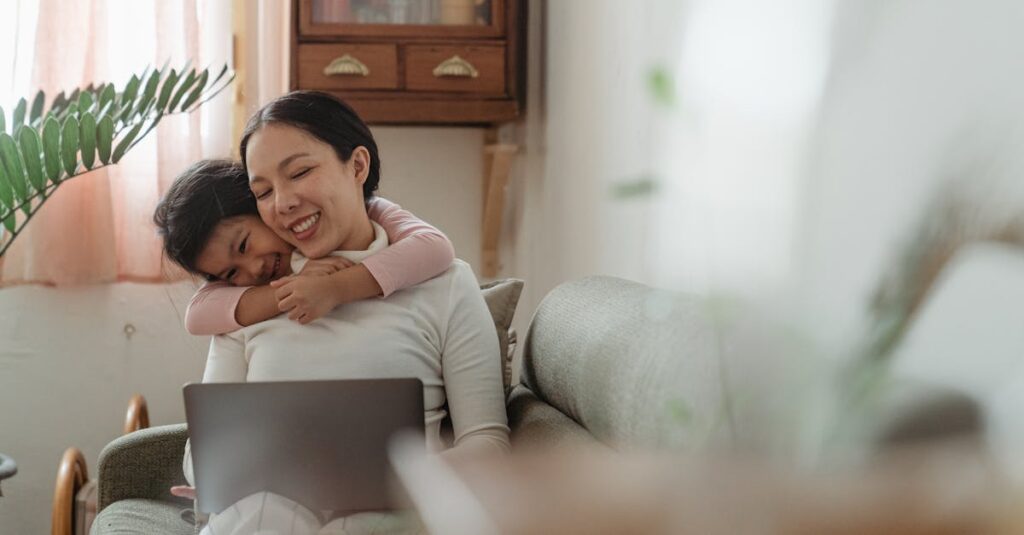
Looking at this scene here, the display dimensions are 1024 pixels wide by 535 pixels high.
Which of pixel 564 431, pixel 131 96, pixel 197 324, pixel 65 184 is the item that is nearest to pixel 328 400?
pixel 564 431

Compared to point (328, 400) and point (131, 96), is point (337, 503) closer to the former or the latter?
point (328, 400)

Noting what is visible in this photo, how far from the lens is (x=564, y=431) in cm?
134

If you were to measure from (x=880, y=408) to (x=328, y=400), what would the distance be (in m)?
1.02

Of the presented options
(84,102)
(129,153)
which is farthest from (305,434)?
(129,153)

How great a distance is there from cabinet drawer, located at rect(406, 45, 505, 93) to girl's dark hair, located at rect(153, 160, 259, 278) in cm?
105

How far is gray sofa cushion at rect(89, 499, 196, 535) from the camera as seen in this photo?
1.66 metres

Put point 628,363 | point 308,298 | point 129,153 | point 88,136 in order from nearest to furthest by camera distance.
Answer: point 628,363, point 308,298, point 88,136, point 129,153

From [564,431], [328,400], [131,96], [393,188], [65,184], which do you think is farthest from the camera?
[393,188]

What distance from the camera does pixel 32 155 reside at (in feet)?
6.95

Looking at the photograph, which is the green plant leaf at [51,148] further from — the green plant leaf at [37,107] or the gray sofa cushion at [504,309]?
the gray sofa cushion at [504,309]

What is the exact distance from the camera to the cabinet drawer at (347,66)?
100 inches

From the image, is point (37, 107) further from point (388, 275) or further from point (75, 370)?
point (388, 275)

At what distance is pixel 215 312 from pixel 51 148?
2.74 ft

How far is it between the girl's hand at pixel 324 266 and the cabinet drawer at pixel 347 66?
1114 mm
